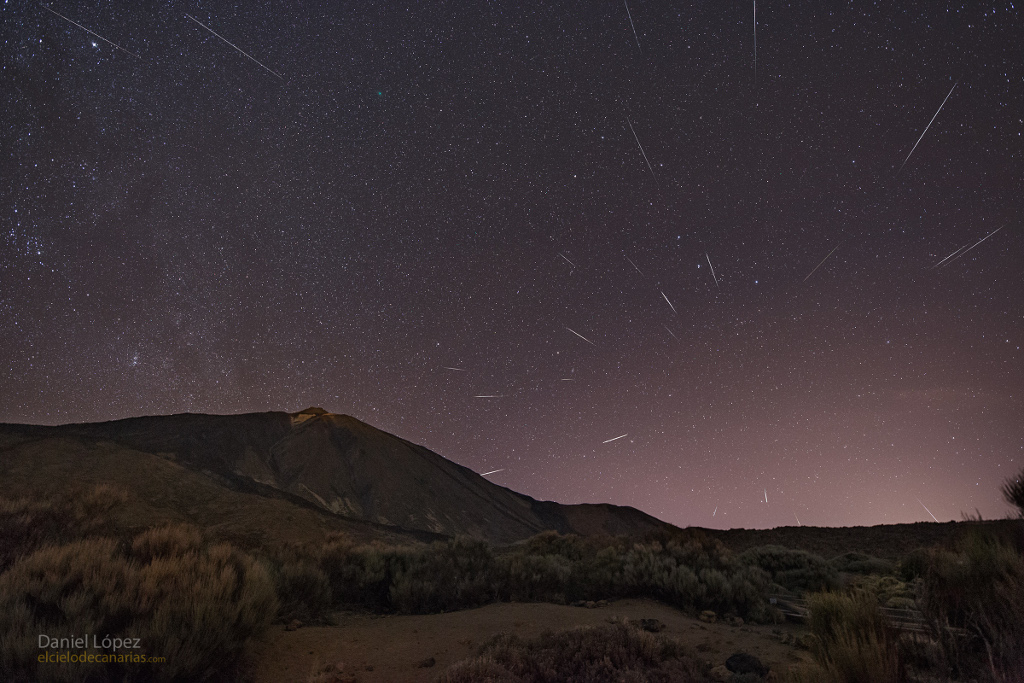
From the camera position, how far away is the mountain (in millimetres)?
53281

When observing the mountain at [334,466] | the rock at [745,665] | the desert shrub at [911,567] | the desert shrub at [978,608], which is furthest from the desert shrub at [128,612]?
→ the mountain at [334,466]

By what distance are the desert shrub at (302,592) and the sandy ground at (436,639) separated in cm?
51

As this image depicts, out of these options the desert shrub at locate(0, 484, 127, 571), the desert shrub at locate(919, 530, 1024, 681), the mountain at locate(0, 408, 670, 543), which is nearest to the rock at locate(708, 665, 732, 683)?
the desert shrub at locate(919, 530, 1024, 681)

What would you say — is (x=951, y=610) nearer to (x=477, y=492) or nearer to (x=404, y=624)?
(x=404, y=624)

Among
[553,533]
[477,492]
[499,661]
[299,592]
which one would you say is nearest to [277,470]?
[477,492]

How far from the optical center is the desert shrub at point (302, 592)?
8820mm

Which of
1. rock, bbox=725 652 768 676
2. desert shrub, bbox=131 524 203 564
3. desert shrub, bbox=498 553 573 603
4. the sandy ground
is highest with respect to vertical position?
desert shrub, bbox=131 524 203 564

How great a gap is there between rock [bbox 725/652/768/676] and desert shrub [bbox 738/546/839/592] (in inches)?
300

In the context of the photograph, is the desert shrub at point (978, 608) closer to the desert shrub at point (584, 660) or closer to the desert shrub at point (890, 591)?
the desert shrub at point (584, 660)

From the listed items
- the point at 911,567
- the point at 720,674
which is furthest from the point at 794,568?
the point at 720,674

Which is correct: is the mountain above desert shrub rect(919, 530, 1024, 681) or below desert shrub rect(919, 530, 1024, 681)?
above

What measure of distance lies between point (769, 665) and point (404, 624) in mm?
5384

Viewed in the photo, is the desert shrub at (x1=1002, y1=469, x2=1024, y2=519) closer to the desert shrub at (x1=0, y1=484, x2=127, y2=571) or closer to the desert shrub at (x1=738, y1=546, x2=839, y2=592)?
the desert shrub at (x1=738, y1=546, x2=839, y2=592)

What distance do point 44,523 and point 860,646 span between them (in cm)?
1284
